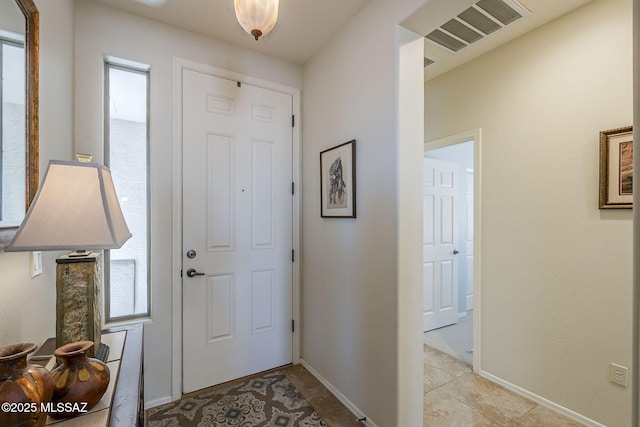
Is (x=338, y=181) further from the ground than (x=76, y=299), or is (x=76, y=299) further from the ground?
(x=338, y=181)

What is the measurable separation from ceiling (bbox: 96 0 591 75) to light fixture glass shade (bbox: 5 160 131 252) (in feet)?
4.98

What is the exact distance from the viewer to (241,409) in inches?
73.5

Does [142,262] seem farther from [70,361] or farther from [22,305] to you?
[70,361]

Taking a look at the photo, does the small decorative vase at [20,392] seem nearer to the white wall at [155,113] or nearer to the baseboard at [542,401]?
the white wall at [155,113]

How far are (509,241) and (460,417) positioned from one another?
1.30 meters

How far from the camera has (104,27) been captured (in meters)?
1.80

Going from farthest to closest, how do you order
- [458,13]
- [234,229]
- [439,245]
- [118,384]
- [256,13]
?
[439,245] → [234,229] → [458,13] → [256,13] → [118,384]

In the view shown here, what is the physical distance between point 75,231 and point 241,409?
5.41ft

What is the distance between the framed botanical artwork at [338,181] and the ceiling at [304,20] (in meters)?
0.82

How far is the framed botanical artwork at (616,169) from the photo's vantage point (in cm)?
161

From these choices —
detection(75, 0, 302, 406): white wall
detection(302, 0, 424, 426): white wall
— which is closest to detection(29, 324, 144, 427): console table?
detection(75, 0, 302, 406): white wall

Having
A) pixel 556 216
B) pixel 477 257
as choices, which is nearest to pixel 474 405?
pixel 477 257

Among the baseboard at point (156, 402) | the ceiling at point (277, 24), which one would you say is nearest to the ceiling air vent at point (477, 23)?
the ceiling at point (277, 24)

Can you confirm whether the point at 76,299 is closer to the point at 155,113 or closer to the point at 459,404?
the point at 155,113
